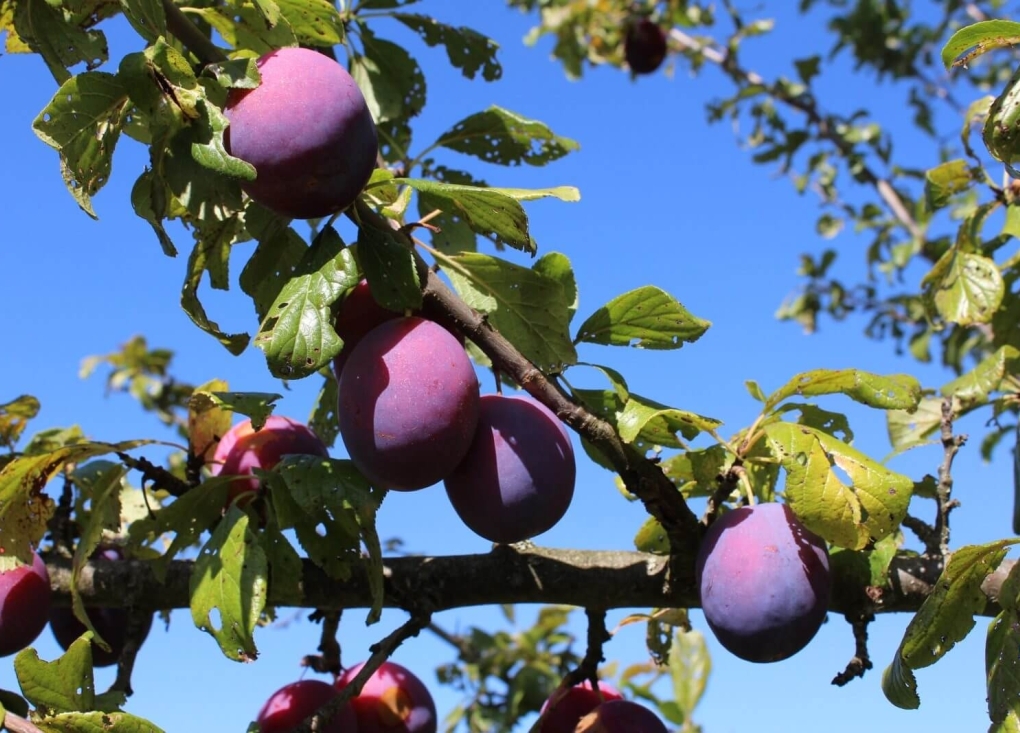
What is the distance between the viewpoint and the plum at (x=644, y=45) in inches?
223

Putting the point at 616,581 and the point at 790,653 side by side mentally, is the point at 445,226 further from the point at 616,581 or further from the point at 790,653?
the point at 790,653

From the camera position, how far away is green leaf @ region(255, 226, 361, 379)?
49.6 inches

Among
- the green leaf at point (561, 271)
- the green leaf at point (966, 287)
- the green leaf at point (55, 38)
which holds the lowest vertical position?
the green leaf at point (561, 271)

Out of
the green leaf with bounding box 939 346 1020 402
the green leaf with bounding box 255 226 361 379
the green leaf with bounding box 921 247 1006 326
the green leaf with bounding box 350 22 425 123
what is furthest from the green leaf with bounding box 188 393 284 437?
the green leaf with bounding box 921 247 1006 326

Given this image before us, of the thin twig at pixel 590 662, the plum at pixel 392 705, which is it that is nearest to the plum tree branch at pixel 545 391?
the thin twig at pixel 590 662

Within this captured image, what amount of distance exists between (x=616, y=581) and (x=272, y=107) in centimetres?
97

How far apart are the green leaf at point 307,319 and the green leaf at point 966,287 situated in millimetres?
1521

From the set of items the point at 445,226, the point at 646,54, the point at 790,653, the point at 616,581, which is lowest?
the point at 790,653

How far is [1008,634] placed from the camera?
1390mm

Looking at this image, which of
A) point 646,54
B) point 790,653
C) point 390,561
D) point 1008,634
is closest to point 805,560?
point 790,653

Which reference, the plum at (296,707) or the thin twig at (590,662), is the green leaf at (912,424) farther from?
the plum at (296,707)

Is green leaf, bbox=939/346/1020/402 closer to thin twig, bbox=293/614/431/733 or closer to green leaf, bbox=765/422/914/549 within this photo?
green leaf, bbox=765/422/914/549

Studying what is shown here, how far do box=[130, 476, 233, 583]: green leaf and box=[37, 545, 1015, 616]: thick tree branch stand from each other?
0.06 m

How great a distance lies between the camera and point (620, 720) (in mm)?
1702
